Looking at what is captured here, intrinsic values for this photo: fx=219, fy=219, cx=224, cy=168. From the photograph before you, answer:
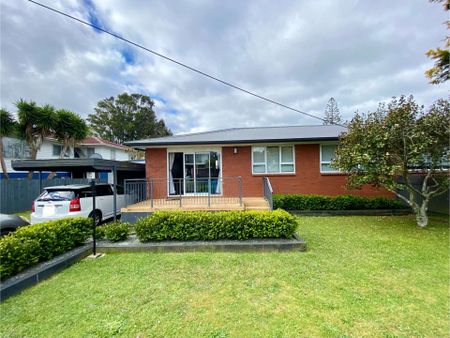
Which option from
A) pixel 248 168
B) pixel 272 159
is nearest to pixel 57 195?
pixel 248 168

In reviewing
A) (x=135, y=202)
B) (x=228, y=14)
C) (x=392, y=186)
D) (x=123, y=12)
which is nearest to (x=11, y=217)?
(x=135, y=202)

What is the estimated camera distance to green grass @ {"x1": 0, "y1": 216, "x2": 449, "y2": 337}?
2.63 m

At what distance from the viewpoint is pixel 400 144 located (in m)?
7.26

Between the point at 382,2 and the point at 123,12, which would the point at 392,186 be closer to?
the point at 382,2

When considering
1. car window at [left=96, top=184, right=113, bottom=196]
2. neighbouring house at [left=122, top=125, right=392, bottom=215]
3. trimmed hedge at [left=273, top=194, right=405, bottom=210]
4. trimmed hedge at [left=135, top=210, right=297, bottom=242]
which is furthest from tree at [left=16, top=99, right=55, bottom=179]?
trimmed hedge at [left=273, top=194, right=405, bottom=210]

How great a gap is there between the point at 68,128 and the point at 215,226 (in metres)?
15.4

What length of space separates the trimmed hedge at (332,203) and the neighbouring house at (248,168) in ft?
3.38

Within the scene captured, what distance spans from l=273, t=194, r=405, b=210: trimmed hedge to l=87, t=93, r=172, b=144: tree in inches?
1442

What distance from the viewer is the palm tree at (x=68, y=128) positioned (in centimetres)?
1520

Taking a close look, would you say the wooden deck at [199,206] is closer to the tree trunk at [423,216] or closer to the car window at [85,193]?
the car window at [85,193]

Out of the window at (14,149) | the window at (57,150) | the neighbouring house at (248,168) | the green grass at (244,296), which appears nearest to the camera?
the green grass at (244,296)

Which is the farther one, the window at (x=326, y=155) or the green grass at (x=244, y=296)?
the window at (x=326, y=155)

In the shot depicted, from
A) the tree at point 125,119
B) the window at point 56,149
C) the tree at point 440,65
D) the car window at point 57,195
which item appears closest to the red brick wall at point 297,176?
the tree at point 440,65

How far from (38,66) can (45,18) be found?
4.19 metres
